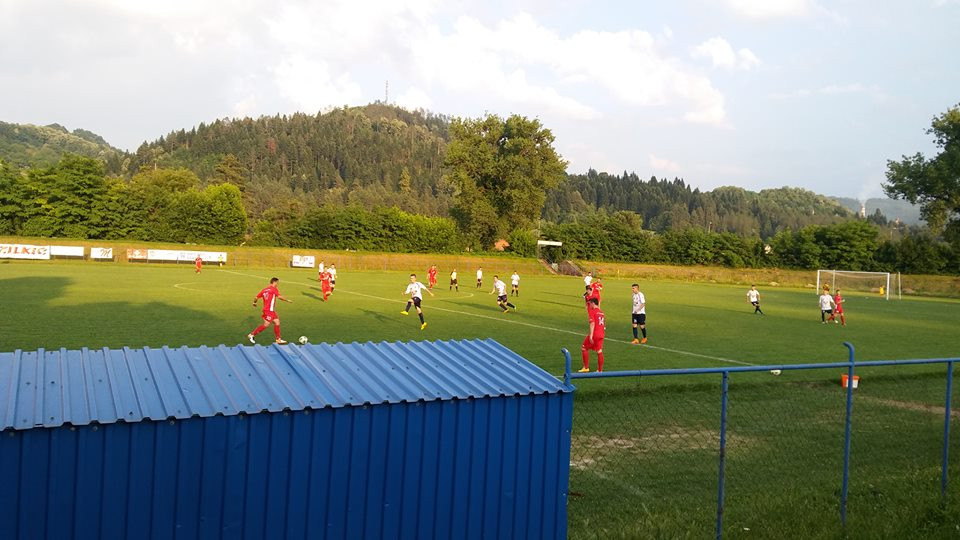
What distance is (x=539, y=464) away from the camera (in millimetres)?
5266

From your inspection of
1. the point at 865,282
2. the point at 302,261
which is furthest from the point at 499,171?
the point at 865,282

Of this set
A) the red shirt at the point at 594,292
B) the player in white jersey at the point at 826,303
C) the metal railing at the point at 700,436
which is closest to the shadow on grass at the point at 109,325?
the red shirt at the point at 594,292

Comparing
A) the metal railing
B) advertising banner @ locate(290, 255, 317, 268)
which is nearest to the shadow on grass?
the metal railing

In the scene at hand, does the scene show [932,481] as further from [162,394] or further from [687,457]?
[162,394]

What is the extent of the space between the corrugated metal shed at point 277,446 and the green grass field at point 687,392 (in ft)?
7.60

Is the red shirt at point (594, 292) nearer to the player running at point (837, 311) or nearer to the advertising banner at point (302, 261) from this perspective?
the player running at point (837, 311)

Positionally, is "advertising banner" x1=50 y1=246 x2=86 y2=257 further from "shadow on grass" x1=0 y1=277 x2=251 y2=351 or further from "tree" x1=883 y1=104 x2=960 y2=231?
"tree" x1=883 y1=104 x2=960 y2=231

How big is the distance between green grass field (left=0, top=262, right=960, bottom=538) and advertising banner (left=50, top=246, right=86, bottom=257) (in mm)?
29749

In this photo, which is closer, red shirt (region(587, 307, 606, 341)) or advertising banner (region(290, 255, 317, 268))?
red shirt (region(587, 307, 606, 341))

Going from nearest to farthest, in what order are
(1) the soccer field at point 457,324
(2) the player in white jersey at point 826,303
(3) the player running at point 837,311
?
1. (1) the soccer field at point 457,324
2. (3) the player running at point 837,311
3. (2) the player in white jersey at point 826,303

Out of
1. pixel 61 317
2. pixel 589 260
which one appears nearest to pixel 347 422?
pixel 61 317

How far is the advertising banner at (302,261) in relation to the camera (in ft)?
220

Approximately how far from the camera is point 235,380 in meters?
4.95

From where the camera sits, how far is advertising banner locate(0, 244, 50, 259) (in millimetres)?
57016
